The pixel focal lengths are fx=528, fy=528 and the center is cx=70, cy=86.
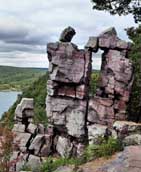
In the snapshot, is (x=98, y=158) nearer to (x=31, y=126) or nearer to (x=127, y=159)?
(x=127, y=159)

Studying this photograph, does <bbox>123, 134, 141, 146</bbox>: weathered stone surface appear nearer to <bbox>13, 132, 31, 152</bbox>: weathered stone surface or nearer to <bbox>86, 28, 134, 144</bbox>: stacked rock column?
<bbox>86, 28, 134, 144</bbox>: stacked rock column

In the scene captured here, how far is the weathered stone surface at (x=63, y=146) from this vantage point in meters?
30.8

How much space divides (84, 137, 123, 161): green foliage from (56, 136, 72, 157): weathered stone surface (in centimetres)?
502

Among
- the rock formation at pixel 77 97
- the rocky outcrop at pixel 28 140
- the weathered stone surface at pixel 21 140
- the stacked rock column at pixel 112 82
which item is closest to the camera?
the stacked rock column at pixel 112 82

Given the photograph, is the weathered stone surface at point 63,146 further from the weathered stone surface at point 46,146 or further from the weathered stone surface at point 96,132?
the weathered stone surface at point 96,132

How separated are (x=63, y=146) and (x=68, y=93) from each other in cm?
316

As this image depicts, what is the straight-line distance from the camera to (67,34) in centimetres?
3164

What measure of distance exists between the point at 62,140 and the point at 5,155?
4145 millimetres

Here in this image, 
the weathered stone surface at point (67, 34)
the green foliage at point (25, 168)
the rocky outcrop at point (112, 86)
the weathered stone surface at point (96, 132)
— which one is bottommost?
the green foliage at point (25, 168)

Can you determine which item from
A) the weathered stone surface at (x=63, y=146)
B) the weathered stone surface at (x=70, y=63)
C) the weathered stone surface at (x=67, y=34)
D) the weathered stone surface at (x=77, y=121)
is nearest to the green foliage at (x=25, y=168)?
the weathered stone surface at (x=63, y=146)

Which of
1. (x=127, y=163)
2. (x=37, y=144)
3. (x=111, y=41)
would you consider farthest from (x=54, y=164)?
(x=111, y=41)

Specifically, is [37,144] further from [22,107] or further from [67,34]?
[67,34]

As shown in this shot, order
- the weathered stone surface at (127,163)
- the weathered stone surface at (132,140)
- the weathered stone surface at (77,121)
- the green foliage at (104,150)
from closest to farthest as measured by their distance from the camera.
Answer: the weathered stone surface at (127,163), the green foliage at (104,150), the weathered stone surface at (132,140), the weathered stone surface at (77,121)

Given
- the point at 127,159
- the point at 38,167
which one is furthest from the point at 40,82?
the point at 127,159
